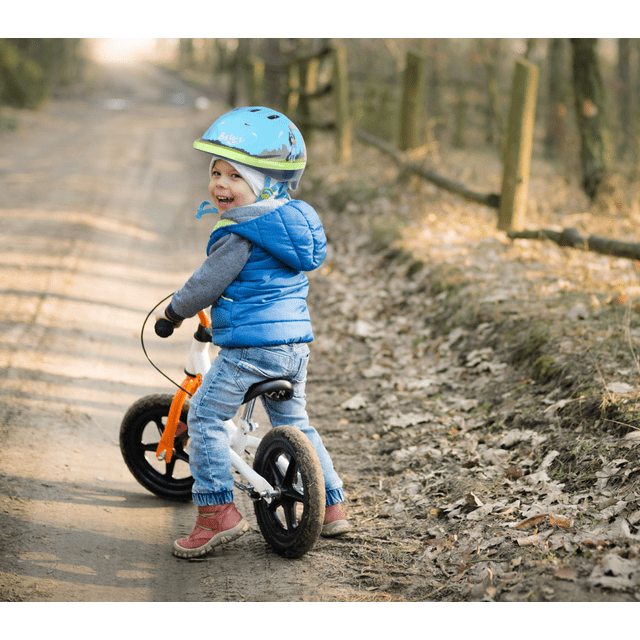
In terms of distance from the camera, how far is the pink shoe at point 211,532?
126 inches

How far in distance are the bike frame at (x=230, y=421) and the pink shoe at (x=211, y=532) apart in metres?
0.16

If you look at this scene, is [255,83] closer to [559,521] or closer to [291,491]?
[291,491]

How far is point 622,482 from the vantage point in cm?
310

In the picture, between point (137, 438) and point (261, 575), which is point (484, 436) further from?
point (137, 438)

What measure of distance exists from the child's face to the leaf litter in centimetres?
187

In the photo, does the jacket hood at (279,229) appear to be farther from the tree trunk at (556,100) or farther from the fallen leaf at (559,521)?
the tree trunk at (556,100)

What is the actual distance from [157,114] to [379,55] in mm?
9402

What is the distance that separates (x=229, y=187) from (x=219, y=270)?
1.34 feet

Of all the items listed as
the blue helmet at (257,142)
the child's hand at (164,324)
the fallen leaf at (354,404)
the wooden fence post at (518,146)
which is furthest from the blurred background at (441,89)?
the child's hand at (164,324)

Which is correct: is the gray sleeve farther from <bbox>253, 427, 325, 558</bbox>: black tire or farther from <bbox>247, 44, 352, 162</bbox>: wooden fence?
<bbox>247, 44, 352, 162</bbox>: wooden fence

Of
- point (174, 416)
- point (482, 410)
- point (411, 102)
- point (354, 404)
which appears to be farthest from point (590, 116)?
point (174, 416)

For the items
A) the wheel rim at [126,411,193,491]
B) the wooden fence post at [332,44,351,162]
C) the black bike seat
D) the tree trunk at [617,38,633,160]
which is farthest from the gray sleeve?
the tree trunk at [617,38,633,160]

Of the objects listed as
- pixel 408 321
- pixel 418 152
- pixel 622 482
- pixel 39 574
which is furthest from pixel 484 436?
pixel 418 152

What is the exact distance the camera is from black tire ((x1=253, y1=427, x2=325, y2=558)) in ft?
9.73
